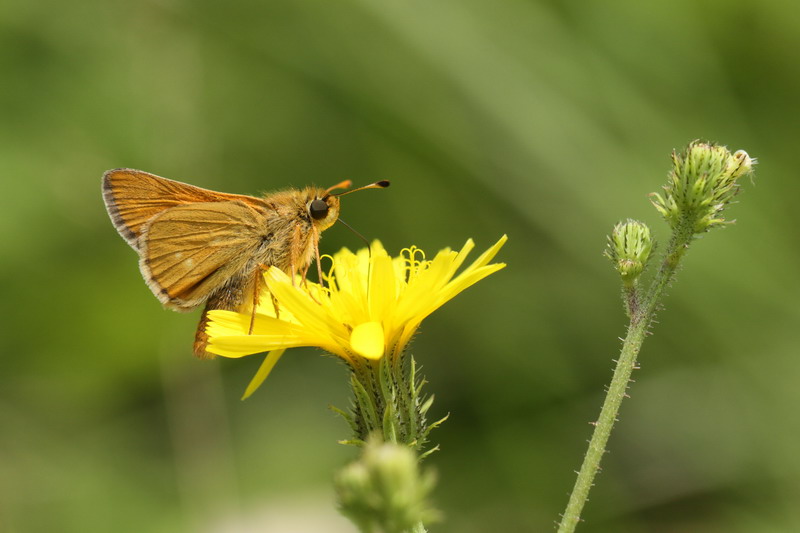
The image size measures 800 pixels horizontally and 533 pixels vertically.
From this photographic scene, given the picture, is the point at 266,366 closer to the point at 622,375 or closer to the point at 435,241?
the point at 622,375

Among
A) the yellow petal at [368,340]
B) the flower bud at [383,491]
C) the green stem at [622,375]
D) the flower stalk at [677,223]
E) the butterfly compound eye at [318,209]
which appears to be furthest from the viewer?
the butterfly compound eye at [318,209]

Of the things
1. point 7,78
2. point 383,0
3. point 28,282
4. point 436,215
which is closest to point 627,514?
point 436,215

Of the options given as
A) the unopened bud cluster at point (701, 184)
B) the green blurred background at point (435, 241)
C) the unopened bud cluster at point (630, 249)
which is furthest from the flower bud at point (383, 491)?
the green blurred background at point (435, 241)

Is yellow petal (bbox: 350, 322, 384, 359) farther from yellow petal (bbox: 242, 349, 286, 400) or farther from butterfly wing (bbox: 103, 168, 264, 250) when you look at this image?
butterfly wing (bbox: 103, 168, 264, 250)

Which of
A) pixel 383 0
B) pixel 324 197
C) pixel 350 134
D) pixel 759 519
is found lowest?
pixel 759 519

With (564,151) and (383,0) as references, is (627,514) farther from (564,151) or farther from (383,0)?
(383,0)

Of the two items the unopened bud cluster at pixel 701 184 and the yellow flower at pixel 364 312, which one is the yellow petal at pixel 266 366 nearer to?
the yellow flower at pixel 364 312
